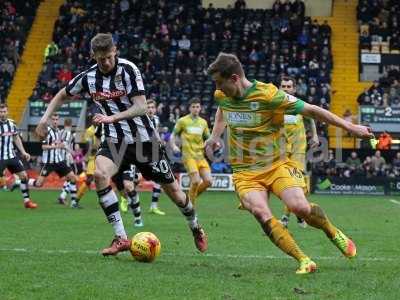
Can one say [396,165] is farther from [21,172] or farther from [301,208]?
[301,208]

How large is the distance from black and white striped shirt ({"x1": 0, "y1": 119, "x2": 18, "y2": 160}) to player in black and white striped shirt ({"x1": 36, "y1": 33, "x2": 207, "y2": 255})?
1050 centimetres

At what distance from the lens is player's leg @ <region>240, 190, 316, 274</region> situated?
26.7 feet

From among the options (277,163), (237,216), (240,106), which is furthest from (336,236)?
(237,216)

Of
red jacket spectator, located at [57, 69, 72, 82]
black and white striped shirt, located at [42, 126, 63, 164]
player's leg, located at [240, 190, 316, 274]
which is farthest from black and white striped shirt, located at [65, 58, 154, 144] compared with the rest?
red jacket spectator, located at [57, 69, 72, 82]

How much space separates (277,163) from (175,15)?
33478mm

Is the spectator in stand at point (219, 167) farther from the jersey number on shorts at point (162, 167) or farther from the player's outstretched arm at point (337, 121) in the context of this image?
the player's outstretched arm at point (337, 121)

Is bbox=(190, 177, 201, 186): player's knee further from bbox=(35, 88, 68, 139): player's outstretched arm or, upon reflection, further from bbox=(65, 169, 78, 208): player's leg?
bbox=(35, 88, 68, 139): player's outstretched arm

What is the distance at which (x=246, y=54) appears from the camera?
38781 mm

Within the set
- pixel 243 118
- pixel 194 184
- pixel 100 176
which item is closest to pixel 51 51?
pixel 194 184

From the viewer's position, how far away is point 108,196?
976cm

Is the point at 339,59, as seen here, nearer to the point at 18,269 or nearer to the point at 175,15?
the point at 175,15

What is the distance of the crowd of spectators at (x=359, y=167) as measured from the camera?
30047 millimetres

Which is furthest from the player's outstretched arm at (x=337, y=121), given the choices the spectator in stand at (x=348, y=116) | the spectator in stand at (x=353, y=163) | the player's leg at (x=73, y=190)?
the spectator in stand at (x=348, y=116)

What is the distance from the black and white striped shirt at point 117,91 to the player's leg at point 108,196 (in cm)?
32
